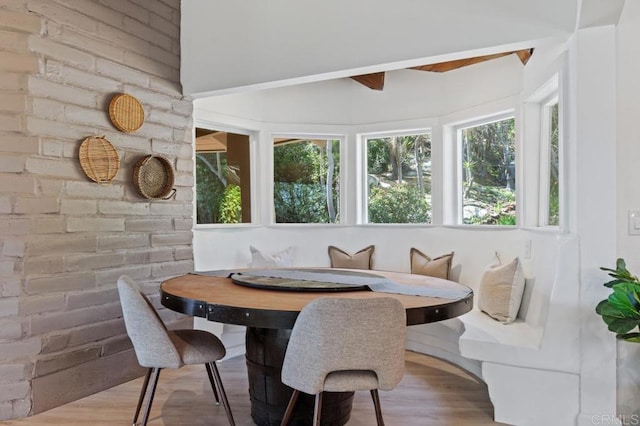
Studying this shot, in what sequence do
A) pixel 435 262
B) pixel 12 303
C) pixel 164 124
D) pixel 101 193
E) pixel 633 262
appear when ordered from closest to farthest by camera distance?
pixel 633 262 → pixel 12 303 → pixel 101 193 → pixel 164 124 → pixel 435 262

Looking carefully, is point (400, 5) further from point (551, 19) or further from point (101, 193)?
point (101, 193)

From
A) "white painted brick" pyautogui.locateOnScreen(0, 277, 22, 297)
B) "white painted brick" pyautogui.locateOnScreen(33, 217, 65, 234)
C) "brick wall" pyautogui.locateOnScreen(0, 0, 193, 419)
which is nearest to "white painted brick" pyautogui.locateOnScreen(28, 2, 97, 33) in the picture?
"brick wall" pyautogui.locateOnScreen(0, 0, 193, 419)

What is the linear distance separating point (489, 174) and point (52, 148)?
10.7ft

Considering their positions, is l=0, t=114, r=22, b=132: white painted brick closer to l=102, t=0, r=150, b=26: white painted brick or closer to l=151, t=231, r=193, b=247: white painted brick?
l=102, t=0, r=150, b=26: white painted brick

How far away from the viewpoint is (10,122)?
257cm

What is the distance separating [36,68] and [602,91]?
10.2 ft

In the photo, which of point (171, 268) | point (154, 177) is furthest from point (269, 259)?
point (154, 177)

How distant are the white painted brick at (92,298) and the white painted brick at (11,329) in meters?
0.30

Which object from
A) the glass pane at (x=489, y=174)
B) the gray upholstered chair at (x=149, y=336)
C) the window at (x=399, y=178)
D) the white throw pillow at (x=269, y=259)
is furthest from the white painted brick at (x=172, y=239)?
the glass pane at (x=489, y=174)

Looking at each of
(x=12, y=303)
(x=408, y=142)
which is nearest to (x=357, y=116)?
(x=408, y=142)

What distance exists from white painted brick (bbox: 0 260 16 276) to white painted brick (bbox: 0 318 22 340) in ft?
0.85

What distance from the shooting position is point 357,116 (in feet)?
15.4

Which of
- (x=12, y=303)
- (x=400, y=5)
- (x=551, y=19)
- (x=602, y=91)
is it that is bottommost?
(x=12, y=303)

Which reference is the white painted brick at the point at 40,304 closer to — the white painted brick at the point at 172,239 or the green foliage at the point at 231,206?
the white painted brick at the point at 172,239
